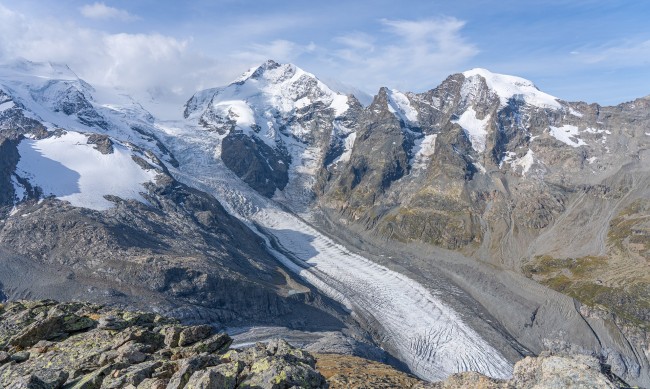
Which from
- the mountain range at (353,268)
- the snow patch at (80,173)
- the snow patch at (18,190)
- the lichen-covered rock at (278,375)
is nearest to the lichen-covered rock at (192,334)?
the lichen-covered rock at (278,375)

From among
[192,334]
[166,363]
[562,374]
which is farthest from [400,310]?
[562,374]

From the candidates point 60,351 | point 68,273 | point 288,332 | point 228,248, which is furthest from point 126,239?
point 60,351

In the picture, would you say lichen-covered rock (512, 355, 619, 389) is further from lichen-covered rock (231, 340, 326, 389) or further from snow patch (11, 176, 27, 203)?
snow patch (11, 176, 27, 203)

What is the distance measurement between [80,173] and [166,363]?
181 m

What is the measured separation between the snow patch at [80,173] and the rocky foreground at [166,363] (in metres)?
138

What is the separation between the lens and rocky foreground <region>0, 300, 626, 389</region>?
558 inches

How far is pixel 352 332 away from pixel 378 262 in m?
58.1

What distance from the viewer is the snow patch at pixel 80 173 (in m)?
159

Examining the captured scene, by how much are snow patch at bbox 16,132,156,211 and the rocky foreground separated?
137938mm

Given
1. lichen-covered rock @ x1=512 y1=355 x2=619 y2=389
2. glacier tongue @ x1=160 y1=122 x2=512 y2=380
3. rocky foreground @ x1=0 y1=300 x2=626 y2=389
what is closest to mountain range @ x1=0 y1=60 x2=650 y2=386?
glacier tongue @ x1=160 y1=122 x2=512 y2=380

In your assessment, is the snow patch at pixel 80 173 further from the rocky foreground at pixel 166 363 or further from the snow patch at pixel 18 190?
the rocky foreground at pixel 166 363

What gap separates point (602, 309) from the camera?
12712 centimetres

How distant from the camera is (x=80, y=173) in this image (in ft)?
579

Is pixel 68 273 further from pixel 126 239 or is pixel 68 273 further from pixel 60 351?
pixel 60 351
